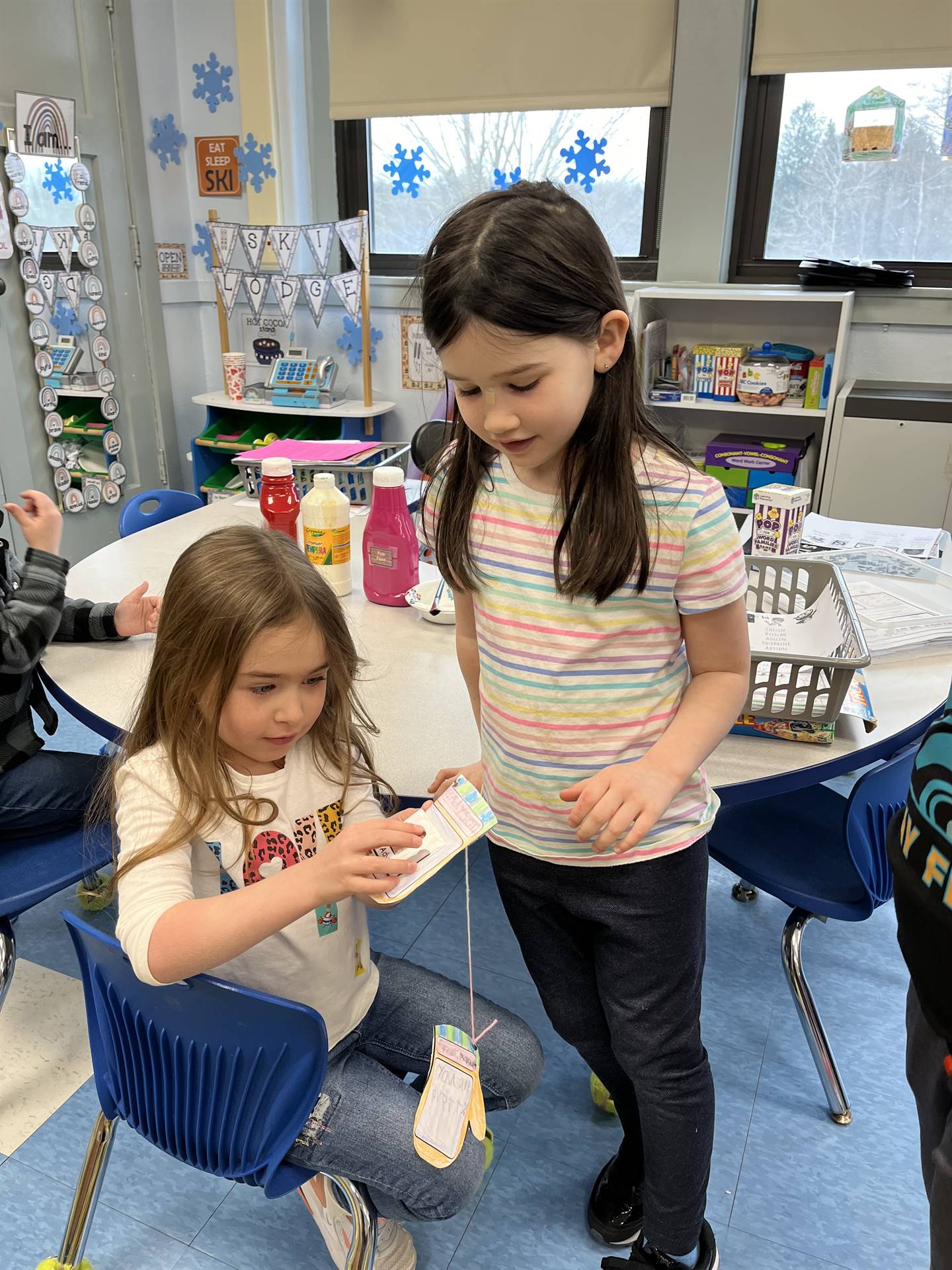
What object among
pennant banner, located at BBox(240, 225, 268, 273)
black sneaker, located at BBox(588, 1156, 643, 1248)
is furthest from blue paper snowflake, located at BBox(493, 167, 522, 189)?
black sneaker, located at BBox(588, 1156, 643, 1248)

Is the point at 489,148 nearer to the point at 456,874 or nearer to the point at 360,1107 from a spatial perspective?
the point at 456,874

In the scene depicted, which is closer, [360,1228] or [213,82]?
[360,1228]

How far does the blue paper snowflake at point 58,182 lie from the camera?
335 cm

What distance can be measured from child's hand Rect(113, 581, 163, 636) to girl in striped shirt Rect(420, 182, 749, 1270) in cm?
64

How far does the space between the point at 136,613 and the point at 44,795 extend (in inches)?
12.9

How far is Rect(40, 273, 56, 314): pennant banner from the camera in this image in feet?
11.1

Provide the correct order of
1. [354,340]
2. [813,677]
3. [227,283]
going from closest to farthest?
[813,677] < [227,283] < [354,340]

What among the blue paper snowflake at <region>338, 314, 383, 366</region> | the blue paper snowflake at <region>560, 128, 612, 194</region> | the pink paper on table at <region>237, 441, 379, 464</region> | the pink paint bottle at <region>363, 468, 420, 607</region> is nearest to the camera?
the pink paint bottle at <region>363, 468, 420, 607</region>

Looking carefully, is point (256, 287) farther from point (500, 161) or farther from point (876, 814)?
point (876, 814)

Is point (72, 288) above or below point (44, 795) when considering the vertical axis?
above

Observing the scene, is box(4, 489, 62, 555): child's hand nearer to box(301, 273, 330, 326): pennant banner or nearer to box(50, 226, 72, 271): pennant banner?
box(50, 226, 72, 271): pennant banner

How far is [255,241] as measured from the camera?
147 inches

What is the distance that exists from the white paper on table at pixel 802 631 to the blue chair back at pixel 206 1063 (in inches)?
29.0

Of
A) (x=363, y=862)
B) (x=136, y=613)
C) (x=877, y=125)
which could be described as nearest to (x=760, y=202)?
(x=877, y=125)
